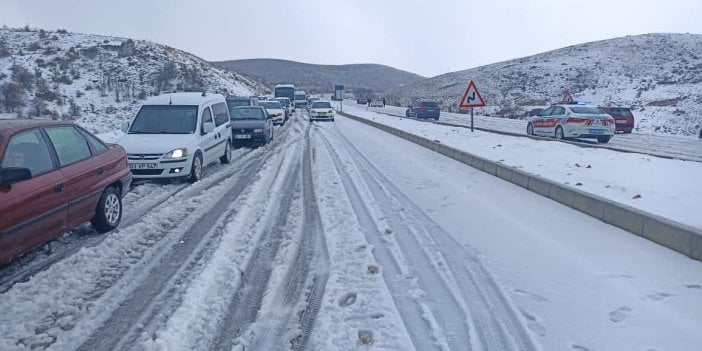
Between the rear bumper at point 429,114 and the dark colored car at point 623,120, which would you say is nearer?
the dark colored car at point 623,120

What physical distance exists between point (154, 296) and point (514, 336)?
10.4 feet

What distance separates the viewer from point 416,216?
25.9 feet

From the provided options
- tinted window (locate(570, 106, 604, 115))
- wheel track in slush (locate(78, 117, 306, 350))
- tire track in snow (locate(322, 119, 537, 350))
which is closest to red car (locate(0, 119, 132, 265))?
wheel track in slush (locate(78, 117, 306, 350))

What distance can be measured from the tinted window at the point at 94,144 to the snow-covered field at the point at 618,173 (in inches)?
301

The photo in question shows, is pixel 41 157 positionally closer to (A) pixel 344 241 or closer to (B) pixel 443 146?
(A) pixel 344 241

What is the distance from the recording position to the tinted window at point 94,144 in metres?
6.97

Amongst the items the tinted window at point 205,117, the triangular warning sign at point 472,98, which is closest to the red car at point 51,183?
the tinted window at point 205,117

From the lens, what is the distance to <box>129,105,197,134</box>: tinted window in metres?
11.8

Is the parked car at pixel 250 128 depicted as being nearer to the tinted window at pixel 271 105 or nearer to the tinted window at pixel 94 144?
the tinted window at pixel 94 144

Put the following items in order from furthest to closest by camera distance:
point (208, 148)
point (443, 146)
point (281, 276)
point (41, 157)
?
point (443, 146) < point (208, 148) < point (41, 157) < point (281, 276)

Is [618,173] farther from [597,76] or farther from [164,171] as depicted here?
[597,76]

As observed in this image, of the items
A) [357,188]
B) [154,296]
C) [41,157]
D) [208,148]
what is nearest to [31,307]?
[154,296]

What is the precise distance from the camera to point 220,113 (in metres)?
14.3

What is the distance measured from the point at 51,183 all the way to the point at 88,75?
44.2m
